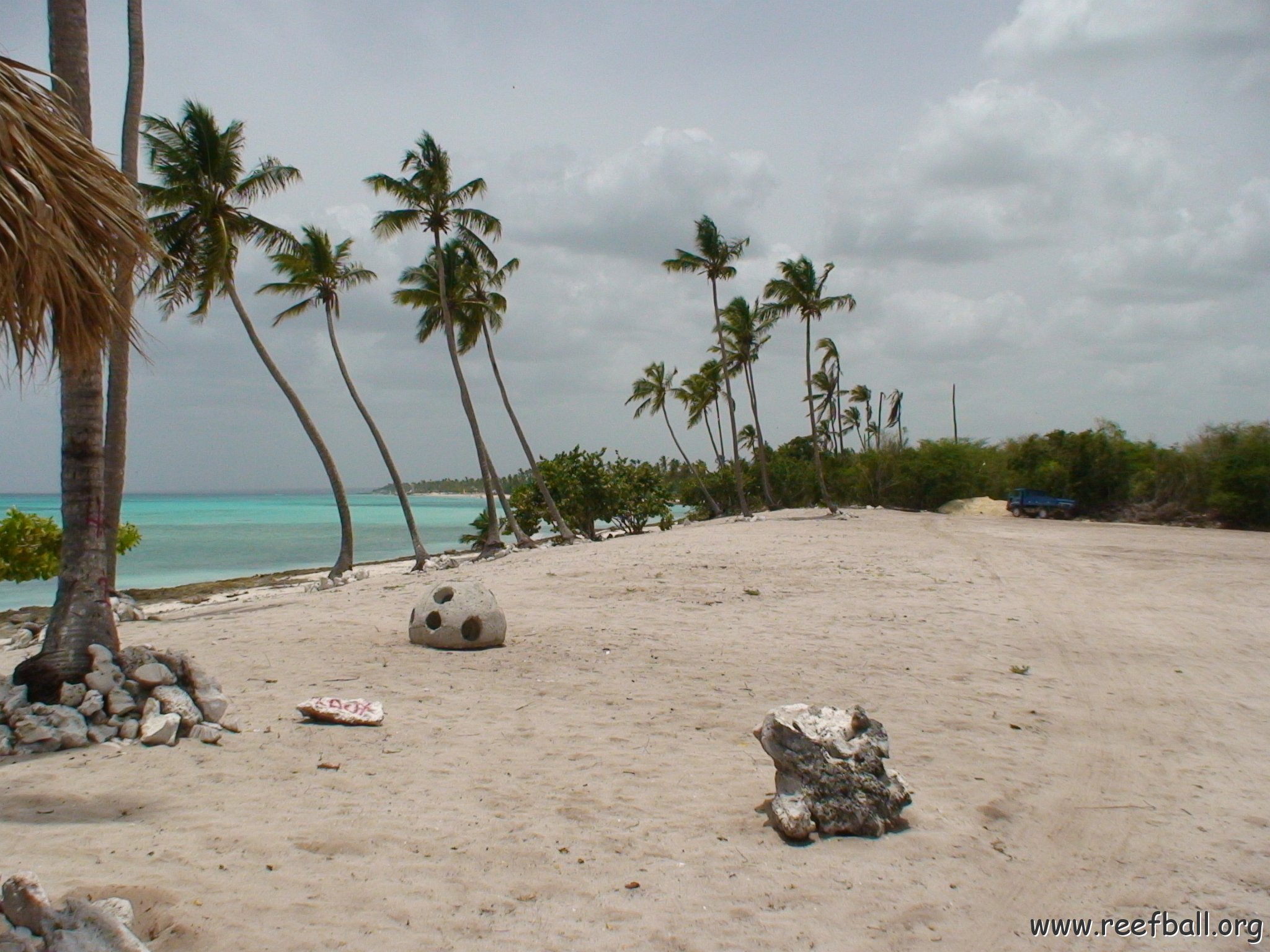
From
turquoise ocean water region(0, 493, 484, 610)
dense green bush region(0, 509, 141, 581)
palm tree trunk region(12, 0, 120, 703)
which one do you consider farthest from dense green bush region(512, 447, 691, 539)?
palm tree trunk region(12, 0, 120, 703)

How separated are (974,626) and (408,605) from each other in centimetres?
703

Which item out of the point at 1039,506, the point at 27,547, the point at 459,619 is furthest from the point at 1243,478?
the point at 27,547

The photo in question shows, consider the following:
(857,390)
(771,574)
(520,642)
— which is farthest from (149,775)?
(857,390)

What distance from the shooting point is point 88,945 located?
3.02 meters

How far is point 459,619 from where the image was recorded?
9242mm

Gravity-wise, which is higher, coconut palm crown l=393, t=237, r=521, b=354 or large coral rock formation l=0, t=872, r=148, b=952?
coconut palm crown l=393, t=237, r=521, b=354

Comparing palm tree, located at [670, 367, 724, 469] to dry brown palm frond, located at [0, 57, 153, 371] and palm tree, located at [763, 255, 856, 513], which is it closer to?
palm tree, located at [763, 255, 856, 513]

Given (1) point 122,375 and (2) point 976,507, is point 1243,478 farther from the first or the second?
(1) point 122,375

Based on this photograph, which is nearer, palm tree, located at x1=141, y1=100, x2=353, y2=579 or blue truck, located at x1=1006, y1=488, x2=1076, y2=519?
palm tree, located at x1=141, y1=100, x2=353, y2=579

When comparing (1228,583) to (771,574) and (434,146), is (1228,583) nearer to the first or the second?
(771,574)

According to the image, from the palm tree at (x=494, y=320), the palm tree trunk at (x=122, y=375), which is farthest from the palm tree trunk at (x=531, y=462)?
the palm tree trunk at (x=122, y=375)

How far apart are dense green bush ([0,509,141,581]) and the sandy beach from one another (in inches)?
318

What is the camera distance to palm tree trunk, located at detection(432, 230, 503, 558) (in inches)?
1026

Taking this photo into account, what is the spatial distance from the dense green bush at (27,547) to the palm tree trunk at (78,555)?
11.8 m
